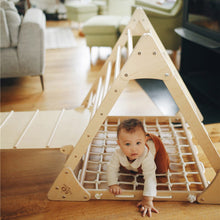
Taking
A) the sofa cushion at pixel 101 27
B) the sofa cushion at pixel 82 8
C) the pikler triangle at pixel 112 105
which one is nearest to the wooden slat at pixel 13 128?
the pikler triangle at pixel 112 105

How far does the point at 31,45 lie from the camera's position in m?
2.21

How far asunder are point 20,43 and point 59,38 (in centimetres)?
213

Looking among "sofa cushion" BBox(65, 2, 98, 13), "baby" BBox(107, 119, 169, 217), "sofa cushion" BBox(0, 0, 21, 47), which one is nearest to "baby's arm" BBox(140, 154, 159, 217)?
"baby" BBox(107, 119, 169, 217)

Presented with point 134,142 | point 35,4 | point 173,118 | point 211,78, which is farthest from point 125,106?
point 35,4

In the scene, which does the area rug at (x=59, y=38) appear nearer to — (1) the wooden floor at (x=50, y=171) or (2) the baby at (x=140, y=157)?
(1) the wooden floor at (x=50, y=171)

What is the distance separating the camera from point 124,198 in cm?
125

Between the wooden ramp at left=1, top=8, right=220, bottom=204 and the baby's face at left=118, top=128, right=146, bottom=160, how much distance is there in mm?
129

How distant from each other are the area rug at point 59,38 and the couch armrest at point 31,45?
5.06ft

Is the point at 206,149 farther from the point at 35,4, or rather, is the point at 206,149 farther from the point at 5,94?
the point at 35,4

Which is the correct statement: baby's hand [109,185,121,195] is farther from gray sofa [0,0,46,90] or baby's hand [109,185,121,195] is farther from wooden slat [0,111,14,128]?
gray sofa [0,0,46,90]

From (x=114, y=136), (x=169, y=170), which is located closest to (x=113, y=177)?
(x=169, y=170)

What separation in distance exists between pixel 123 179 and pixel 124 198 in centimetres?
14

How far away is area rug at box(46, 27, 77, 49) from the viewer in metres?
3.87

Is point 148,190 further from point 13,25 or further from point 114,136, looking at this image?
point 13,25
